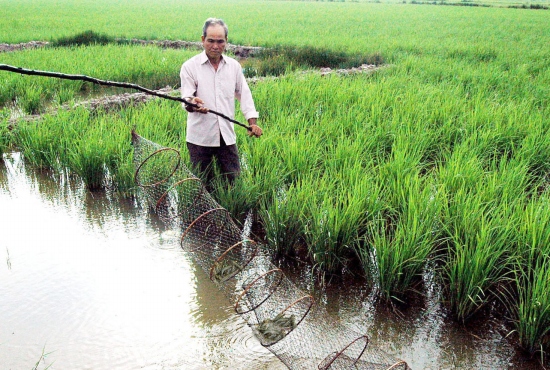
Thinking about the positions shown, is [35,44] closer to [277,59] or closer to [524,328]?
[277,59]

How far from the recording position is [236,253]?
2943 millimetres

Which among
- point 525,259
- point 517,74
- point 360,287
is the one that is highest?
point 517,74

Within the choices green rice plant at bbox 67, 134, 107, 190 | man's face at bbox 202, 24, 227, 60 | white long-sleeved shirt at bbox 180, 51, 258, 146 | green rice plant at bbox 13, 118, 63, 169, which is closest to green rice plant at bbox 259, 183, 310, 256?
white long-sleeved shirt at bbox 180, 51, 258, 146

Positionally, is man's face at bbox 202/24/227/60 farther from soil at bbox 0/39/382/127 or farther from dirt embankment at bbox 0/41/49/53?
dirt embankment at bbox 0/41/49/53

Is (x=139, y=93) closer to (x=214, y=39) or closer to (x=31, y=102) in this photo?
(x=31, y=102)

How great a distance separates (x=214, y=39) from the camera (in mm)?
2893

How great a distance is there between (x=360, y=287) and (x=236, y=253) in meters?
0.78

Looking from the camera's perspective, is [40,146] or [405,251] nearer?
[405,251]

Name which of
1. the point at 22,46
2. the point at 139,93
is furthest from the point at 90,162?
the point at 22,46

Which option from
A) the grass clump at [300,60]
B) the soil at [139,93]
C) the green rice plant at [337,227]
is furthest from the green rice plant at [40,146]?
the grass clump at [300,60]

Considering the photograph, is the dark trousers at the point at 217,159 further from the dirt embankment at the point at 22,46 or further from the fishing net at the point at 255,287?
the dirt embankment at the point at 22,46

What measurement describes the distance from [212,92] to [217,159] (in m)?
0.55

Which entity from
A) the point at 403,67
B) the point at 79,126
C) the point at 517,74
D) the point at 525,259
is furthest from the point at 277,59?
the point at 525,259

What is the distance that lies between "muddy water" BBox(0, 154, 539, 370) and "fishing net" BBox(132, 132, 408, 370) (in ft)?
0.28
